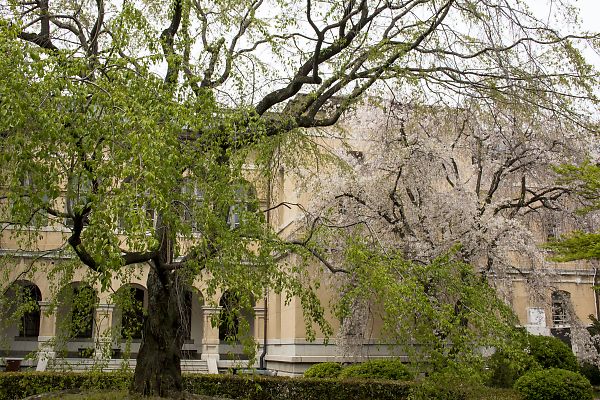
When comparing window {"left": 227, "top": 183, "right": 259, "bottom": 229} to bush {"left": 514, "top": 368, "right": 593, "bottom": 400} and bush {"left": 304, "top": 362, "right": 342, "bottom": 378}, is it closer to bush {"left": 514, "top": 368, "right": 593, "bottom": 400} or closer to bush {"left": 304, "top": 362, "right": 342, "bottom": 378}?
bush {"left": 514, "top": 368, "right": 593, "bottom": 400}

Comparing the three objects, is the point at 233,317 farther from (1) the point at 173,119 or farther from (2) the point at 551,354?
(2) the point at 551,354

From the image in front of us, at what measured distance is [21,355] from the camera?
25.0m

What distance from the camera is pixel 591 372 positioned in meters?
22.7

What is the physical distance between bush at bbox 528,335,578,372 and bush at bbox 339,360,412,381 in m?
3.10

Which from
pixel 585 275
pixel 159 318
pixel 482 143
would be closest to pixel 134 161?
pixel 159 318

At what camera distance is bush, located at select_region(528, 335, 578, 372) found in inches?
619

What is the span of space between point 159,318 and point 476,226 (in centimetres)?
907

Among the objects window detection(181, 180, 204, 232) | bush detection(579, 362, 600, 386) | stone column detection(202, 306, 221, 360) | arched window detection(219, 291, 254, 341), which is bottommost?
bush detection(579, 362, 600, 386)

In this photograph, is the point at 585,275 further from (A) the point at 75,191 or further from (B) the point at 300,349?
(A) the point at 75,191

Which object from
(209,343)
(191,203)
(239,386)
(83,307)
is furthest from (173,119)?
(209,343)

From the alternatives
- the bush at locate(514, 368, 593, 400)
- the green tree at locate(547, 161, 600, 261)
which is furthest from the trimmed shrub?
the green tree at locate(547, 161, 600, 261)

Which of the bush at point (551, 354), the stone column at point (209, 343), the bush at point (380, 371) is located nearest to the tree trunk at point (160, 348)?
the bush at point (380, 371)

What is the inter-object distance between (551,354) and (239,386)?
755cm

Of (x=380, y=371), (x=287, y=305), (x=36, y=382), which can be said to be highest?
(x=287, y=305)
